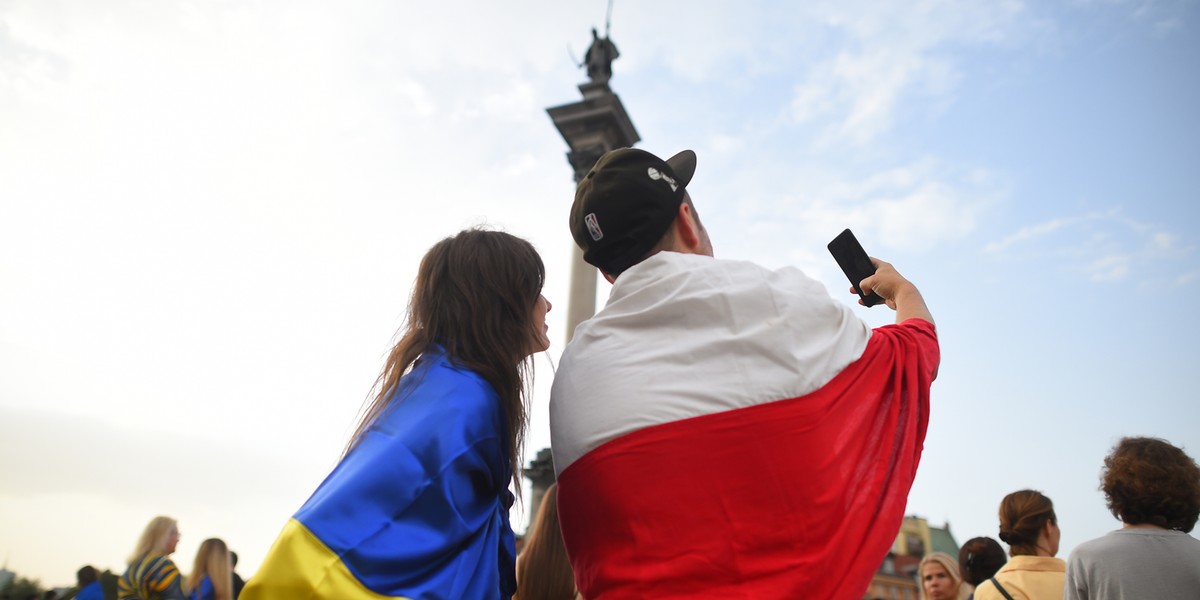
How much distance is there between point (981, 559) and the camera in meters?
4.74

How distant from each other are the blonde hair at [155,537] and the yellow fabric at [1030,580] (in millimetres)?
5525

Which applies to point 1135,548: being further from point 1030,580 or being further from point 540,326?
point 540,326

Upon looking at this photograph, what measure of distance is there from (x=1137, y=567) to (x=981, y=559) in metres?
1.67

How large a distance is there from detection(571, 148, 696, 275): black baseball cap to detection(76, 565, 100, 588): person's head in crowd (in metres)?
8.55

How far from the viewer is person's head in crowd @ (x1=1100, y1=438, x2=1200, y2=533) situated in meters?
3.25

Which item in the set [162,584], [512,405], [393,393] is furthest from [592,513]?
[162,584]

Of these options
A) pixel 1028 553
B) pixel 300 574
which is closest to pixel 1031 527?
pixel 1028 553

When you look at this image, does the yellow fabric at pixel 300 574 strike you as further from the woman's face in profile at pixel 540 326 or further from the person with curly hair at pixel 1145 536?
the person with curly hair at pixel 1145 536

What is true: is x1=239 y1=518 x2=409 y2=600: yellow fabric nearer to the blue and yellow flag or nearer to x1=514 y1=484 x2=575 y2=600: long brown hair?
the blue and yellow flag

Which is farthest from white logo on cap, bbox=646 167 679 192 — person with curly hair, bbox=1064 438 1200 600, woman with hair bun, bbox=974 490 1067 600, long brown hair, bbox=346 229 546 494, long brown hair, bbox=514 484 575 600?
woman with hair bun, bbox=974 490 1067 600

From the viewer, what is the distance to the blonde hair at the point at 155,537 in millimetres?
6488

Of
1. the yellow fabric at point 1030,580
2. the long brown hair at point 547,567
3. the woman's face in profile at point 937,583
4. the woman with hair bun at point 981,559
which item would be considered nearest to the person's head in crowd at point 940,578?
the woman's face in profile at point 937,583

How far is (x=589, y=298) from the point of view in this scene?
15445 millimetres

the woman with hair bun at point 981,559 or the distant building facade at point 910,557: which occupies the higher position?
the distant building facade at point 910,557
